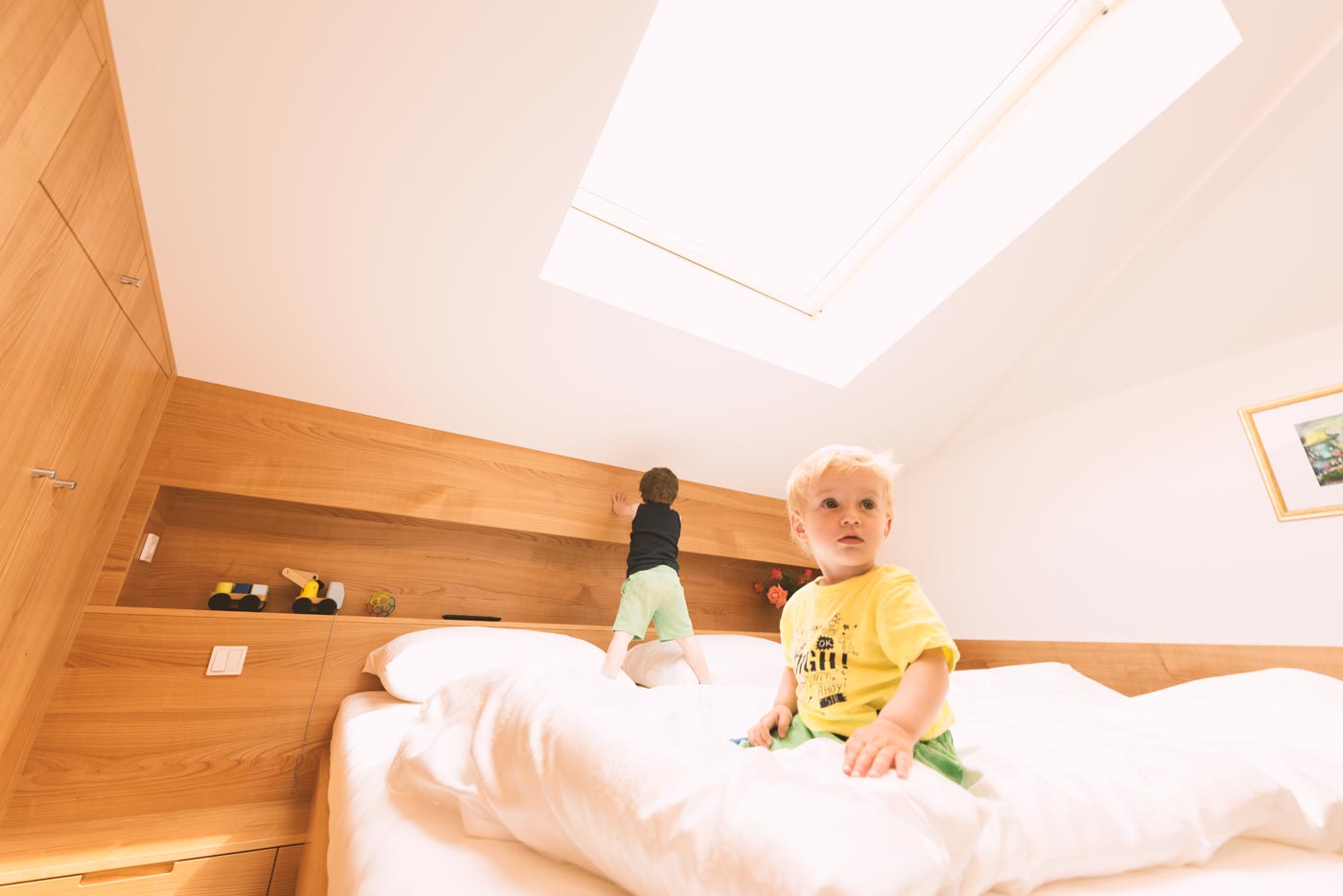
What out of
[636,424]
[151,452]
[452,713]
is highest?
[636,424]

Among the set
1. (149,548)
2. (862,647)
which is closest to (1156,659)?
(862,647)

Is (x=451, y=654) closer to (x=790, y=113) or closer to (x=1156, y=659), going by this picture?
(x=790, y=113)

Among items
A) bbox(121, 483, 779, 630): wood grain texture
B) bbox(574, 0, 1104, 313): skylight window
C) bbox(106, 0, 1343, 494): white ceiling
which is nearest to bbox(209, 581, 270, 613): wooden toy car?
bbox(121, 483, 779, 630): wood grain texture

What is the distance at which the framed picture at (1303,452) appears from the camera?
1645 mm

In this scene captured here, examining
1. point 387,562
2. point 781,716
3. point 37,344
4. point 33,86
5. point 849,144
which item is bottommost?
point 781,716

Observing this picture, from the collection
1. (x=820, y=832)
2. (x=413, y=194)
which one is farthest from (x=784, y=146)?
(x=820, y=832)

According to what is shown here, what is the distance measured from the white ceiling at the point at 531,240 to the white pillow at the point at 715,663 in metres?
0.87

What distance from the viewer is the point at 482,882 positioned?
1.74 feet

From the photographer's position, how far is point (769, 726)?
982mm

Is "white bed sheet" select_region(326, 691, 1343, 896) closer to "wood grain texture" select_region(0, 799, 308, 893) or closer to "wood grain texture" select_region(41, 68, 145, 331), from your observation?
"wood grain texture" select_region(0, 799, 308, 893)

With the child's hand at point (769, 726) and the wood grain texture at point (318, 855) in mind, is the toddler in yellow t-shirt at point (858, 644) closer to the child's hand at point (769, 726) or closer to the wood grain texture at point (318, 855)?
the child's hand at point (769, 726)

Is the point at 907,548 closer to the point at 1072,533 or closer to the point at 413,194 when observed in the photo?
the point at 1072,533

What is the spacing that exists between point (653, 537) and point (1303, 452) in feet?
6.99

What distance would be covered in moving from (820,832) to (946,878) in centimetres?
14
